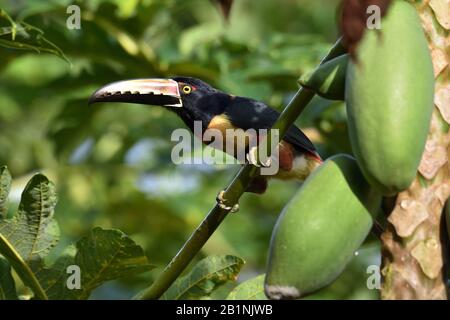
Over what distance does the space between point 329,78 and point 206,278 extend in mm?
825

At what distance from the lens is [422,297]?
1.41 metres

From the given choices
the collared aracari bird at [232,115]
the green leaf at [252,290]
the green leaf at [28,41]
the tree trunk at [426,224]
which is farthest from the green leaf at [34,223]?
the collared aracari bird at [232,115]

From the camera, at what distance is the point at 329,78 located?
4.85ft

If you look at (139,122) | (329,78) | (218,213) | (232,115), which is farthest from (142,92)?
(139,122)

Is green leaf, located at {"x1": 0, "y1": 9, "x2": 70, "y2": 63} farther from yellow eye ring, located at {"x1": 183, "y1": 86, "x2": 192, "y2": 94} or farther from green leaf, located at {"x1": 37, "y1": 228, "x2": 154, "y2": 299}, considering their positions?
yellow eye ring, located at {"x1": 183, "y1": 86, "x2": 192, "y2": 94}

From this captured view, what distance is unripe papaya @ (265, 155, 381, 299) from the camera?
1.39m

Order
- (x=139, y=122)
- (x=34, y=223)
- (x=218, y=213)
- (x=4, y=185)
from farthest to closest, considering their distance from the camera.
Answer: (x=139, y=122), (x=34, y=223), (x=4, y=185), (x=218, y=213)

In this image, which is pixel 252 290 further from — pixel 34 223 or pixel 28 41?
pixel 28 41

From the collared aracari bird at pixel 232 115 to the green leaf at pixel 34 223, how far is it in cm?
145

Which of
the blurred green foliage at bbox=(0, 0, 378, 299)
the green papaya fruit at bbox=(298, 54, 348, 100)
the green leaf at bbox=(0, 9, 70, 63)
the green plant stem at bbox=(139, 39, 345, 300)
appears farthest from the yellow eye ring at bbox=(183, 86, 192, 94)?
the green papaya fruit at bbox=(298, 54, 348, 100)

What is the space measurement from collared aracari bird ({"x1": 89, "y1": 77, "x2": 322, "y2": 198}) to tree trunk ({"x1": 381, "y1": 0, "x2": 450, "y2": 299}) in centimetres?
203

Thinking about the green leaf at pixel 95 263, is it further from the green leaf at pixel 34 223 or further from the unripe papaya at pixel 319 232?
the unripe papaya at pixel 319 232
